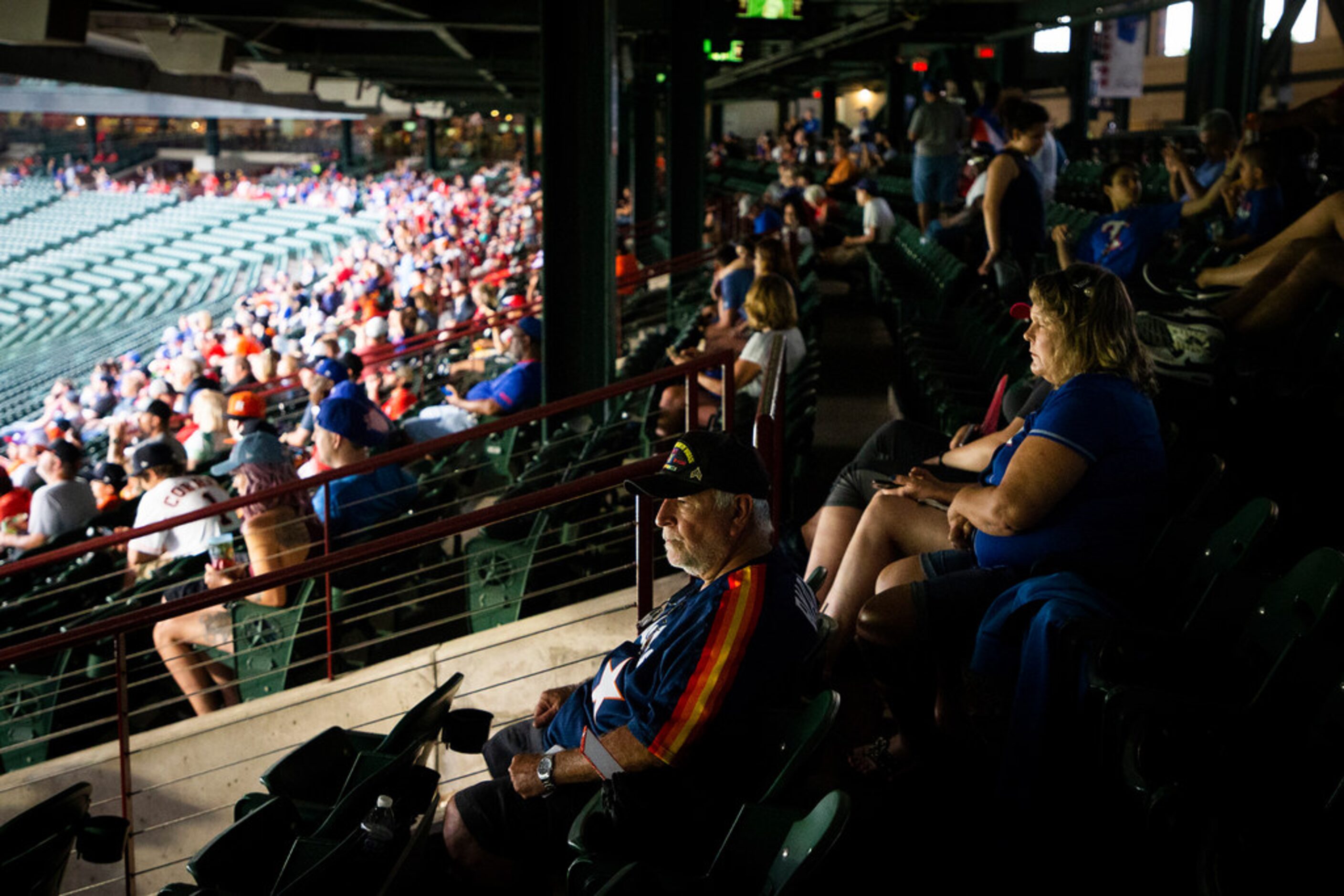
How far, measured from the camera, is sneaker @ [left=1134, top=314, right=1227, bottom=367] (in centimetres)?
439

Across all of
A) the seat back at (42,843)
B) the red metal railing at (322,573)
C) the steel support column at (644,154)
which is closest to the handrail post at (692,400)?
the red metal railing at (322,573)

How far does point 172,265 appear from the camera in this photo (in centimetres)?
3928

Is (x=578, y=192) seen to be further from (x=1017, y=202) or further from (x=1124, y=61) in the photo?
(x=1124, y=61)

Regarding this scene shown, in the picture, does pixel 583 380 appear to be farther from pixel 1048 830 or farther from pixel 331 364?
pixel 1048 830


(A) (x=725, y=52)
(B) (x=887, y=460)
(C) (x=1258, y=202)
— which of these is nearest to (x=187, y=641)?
(B) (x=887, y=460)

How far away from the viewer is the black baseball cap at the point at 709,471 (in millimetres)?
2805

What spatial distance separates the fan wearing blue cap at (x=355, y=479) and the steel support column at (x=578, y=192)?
4.65 feet

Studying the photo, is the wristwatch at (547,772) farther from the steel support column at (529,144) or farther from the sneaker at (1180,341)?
the steel support column at (529,144)

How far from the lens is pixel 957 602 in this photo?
9.95ft

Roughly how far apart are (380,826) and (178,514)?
392 centimetres

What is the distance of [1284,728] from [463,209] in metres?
33.7

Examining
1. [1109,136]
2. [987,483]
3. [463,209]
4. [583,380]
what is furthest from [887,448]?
[463,209]

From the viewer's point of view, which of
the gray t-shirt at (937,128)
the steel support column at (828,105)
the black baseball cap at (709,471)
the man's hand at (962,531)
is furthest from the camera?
the steel support column at (828,105)

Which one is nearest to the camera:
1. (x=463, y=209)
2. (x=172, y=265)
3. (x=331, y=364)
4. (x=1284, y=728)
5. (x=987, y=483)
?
(x=1284, y=728)
